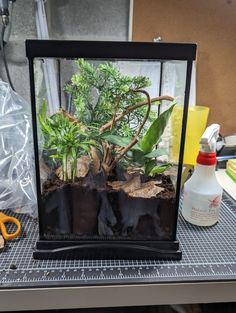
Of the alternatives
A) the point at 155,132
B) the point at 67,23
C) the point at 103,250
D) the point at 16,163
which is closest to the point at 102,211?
the point at 103,250

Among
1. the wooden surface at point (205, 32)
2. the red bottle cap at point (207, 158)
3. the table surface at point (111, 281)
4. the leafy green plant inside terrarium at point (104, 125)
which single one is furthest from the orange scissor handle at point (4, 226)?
the wooden surface at point (205, 32)

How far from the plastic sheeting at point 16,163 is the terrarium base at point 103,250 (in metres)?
0.15

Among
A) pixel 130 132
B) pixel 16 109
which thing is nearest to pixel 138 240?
pixel 130 132

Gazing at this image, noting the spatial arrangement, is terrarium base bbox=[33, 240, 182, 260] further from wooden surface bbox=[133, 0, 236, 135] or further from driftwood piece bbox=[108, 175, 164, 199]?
wooden surface bbox=[133, 0, 236, 135]

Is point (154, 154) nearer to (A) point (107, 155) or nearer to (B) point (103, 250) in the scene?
(A) point (107, 155)

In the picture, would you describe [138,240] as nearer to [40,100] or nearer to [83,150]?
[83,150]

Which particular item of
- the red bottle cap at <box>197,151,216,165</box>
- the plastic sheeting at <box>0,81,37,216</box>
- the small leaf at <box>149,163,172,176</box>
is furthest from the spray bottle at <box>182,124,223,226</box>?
the plastic sheeting at <box>0,81,37,216</box>

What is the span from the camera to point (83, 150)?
0.52 meters

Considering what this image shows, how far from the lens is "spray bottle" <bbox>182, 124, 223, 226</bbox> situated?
611 mm

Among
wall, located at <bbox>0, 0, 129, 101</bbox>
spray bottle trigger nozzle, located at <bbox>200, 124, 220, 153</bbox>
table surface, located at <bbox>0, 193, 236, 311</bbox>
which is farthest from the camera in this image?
wall, located at <bbox>0, 0, 129, 101</bbox>

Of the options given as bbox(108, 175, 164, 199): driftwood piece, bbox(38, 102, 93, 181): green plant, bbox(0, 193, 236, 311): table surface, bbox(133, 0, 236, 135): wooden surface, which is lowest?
bbox(0, 193, 236, 311): table surface

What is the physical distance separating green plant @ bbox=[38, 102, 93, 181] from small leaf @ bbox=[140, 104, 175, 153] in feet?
0.31

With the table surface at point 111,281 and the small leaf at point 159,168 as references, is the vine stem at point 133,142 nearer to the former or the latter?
the small leaf at point 159,168

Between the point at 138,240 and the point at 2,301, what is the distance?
0.25 m
